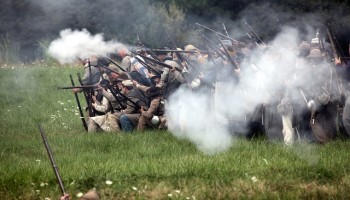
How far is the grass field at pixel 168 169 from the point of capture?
891 cm

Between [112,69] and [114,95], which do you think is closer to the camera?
[114,95]

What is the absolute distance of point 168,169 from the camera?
31.7 feet

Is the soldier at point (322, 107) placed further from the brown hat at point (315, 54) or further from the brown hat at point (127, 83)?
the brown hat at point (127, 83)

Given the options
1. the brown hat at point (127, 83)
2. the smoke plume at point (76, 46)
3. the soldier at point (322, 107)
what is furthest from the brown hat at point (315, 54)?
the smoke plume at point (76, 46)

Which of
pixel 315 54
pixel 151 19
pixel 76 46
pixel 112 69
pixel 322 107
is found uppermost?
pixel 151 19

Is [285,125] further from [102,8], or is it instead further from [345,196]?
[102,8]

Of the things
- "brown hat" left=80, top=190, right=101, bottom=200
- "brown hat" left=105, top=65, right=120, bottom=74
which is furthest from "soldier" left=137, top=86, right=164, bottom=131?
"brown hat" left=80, top=190, right=101, bottom=200

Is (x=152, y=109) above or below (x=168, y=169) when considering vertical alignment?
above

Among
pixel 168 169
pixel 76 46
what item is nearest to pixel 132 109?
pixel 76 46

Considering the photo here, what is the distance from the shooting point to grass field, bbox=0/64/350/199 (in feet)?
29.2

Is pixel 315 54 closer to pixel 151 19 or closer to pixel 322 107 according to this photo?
pixel 322 107

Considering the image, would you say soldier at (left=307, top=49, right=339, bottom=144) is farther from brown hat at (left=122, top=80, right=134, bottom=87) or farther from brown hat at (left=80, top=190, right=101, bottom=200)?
brown hat at (left=80, top=190, right=101, bottom=200)

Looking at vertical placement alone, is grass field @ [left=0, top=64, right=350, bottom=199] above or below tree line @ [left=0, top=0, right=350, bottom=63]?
below

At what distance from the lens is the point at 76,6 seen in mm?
19844
